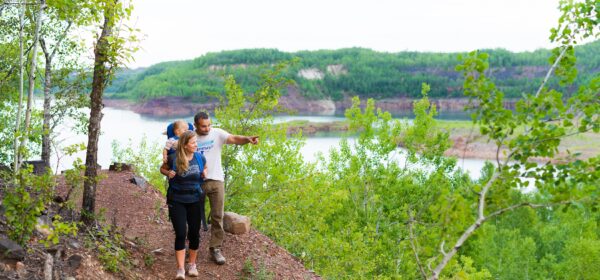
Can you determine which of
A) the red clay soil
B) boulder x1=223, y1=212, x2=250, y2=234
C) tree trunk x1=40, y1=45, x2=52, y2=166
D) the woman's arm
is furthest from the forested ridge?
the woman's arm

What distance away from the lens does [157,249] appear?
8.21 m

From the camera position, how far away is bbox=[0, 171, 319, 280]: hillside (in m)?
6.23

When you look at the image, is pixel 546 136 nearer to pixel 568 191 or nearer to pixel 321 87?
pixel 568 191

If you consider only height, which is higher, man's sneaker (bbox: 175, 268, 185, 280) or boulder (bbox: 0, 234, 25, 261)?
boulder (bbox: 0, 234, 25, 261)

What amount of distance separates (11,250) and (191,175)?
6.42 feet

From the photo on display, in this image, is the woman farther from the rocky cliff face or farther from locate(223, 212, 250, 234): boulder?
the rocky cliff face

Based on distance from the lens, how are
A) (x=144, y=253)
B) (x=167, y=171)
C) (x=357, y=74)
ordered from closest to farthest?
(x=167, y=171) → (x=144, y=253) → (x=357, y=74)

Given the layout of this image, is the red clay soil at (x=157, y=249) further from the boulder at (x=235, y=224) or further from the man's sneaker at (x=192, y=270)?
the man's sneaker at (x=192, y=270)

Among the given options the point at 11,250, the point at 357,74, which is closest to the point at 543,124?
the point at 11,250

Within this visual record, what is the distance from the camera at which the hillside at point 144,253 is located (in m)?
6.23

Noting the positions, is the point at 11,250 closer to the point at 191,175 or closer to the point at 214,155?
the point at 191,175

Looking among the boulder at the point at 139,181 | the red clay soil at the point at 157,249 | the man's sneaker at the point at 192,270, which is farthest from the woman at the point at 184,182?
the boulder at the point at 139,181

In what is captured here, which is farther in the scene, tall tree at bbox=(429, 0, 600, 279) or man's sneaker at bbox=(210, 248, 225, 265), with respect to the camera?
man's sneaker at bbox=(210, 248, 225, 265)

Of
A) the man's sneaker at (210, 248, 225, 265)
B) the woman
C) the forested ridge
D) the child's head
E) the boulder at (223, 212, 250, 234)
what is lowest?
the man's sneaker at (210, 248, 225, 265)
